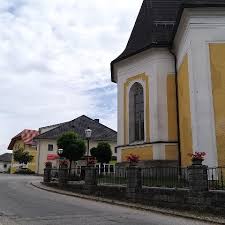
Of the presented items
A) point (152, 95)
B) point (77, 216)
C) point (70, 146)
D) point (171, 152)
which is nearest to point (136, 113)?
point (152, 95)

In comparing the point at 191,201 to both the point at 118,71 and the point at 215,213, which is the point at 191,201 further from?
the point at 118,71

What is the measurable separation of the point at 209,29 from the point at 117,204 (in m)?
9.01

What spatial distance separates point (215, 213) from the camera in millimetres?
11734

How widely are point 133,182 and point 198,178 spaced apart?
143 inches

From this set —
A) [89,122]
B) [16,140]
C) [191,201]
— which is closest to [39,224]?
[191,201]

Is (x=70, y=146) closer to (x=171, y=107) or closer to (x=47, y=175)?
(x=47, y=175)

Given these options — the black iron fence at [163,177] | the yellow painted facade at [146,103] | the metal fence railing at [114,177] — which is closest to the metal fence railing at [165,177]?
the black iron fence at [163,177]

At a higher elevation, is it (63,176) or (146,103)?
(146,103)

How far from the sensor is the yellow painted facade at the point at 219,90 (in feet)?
53.3

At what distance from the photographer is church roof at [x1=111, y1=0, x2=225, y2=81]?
2238 centimetres

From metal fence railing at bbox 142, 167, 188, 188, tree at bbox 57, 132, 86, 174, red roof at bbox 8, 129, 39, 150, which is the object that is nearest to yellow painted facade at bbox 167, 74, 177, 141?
metal fence railing at bbox 142, 167, 188, 188

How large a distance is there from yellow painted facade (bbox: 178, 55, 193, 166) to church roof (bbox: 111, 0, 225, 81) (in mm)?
2709

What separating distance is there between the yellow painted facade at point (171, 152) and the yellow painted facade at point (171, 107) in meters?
0.44

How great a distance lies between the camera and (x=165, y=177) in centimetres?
1605
